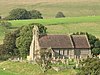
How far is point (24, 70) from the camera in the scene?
85.9 meters

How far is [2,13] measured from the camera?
190m

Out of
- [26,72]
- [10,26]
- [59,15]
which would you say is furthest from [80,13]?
[26,72]

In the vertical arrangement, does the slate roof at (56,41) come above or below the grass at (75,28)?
above

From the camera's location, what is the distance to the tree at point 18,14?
566 feet

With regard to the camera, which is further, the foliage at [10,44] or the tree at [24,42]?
the foliage at [10,44]

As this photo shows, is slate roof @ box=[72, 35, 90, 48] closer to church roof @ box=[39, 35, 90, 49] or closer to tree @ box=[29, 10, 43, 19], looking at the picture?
church roof @ box=[39, 35, 90, 49]

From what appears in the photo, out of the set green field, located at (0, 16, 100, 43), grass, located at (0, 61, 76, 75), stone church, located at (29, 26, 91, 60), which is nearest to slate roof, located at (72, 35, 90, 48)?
stone church, located at (29, 26, 91, 60)

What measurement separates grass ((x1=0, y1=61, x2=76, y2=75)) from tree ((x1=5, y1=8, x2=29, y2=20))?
80430mm

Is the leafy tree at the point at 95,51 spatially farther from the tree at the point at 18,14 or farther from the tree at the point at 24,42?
the tree at the point at 18,14

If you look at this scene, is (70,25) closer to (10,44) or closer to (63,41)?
(10,44)

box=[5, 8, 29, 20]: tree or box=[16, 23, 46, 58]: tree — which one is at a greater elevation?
box=[16, 23, 46, 58]: tree

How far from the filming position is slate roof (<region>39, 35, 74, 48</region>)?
95.5 m

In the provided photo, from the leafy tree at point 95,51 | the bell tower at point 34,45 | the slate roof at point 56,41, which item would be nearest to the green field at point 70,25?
the leafy tree at point 95,51

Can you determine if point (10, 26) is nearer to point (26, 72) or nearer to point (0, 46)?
point (0, 46)
